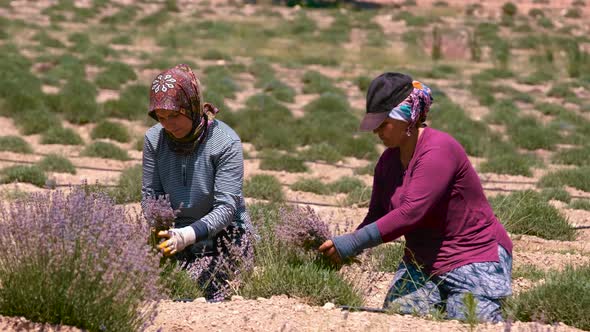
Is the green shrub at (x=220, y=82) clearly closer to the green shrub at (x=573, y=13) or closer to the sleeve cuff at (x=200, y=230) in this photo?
the sleeve cuff at (x=200, y=230)

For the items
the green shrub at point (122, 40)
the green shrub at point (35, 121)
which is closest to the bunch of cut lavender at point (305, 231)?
the green shrub at point (35, 121)

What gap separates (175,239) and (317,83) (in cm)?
1206

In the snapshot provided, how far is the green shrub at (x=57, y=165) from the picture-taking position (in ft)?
29.5

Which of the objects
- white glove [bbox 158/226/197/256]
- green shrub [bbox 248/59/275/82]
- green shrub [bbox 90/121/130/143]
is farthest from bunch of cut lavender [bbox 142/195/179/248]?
green shrub [bbox 248/59/275/82]

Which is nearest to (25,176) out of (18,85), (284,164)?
(284,164)

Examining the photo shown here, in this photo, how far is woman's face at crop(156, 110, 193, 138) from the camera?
4449mm

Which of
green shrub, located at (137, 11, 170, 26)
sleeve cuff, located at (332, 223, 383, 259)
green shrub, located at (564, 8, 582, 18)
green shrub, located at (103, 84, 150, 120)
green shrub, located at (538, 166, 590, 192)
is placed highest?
sleeve cuff, located at (332, 223, 383, 259)

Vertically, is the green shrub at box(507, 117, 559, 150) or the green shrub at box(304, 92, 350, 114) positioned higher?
the green shrub at box(507, 117, 559, 150)

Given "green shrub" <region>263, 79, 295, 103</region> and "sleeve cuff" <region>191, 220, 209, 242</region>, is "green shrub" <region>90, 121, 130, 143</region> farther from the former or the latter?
"sleeve cuff" <region>191, 220, 209, 242</region>

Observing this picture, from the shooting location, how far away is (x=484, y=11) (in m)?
34.1

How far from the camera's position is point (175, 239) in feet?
13.9

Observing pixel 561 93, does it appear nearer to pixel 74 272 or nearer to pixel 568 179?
pixel 568 179

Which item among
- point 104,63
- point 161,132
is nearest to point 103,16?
point 104,63

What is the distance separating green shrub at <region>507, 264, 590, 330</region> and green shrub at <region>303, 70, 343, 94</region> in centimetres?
1140
